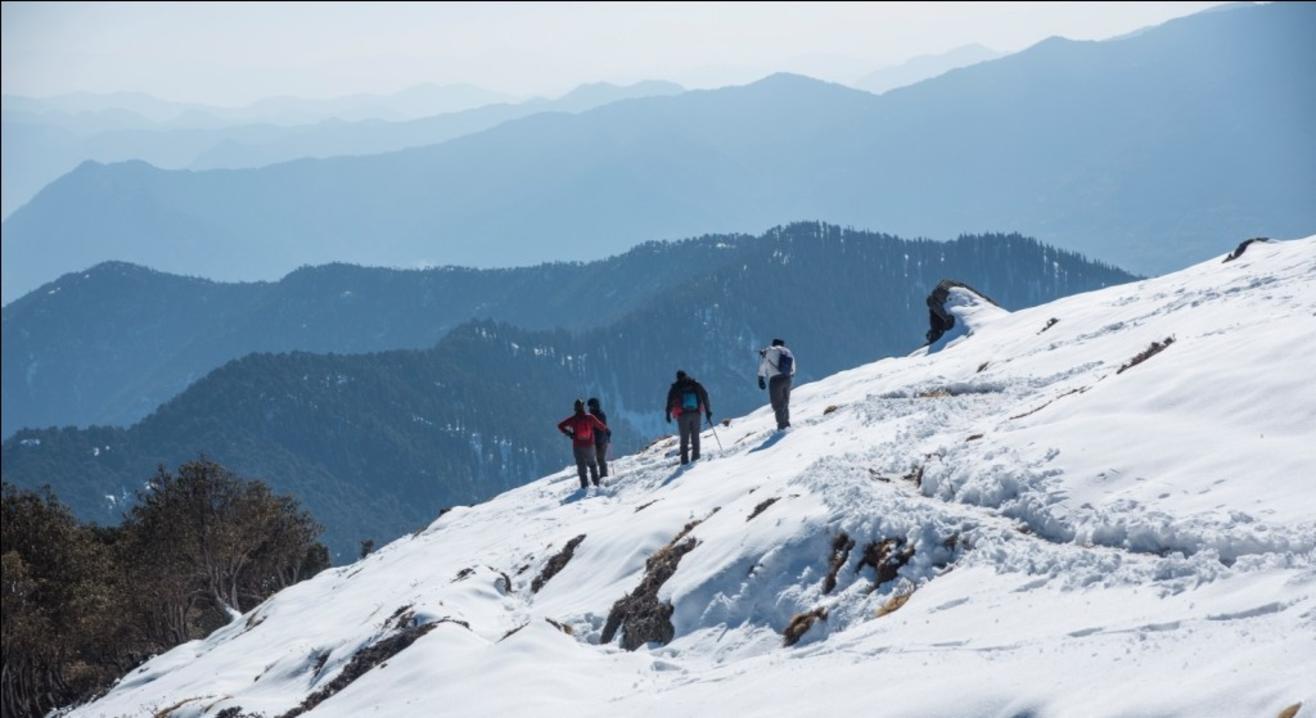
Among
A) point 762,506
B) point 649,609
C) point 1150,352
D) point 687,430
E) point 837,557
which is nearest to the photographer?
point 837,557

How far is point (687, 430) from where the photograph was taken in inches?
1325

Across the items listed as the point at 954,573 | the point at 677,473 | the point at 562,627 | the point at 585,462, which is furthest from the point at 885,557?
the point at 585,462

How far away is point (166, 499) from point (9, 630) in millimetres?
15470

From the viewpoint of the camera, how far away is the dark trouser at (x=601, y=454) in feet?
116

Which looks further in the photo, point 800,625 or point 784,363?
point 784,363

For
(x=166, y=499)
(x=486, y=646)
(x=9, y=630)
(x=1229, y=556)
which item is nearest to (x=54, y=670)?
(x=9, y=630)

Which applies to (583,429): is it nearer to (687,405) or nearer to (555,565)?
(687,405)

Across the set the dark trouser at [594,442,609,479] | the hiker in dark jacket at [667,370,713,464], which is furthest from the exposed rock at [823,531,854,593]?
the dark trouser at [594,442,609,479]

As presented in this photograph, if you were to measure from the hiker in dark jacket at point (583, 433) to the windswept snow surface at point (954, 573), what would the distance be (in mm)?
2995

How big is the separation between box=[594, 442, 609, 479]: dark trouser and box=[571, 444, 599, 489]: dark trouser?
19 cm

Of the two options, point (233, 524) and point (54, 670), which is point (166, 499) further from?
point (54, 670)

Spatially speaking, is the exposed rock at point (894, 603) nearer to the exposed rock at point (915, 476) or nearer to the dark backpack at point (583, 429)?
the exposed rock at point (915, 476)

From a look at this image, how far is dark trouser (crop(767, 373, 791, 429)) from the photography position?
108 ft

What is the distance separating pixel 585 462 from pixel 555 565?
10.2 metres
